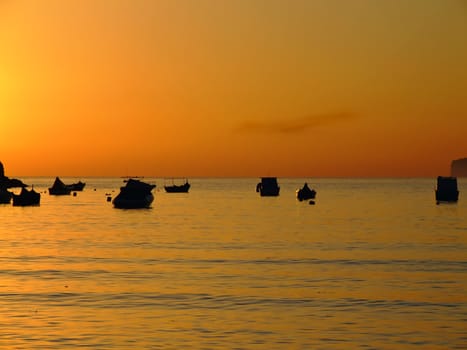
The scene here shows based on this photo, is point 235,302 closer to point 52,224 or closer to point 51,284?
point 51,284

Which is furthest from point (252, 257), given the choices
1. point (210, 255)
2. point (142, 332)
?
point (142, 332)

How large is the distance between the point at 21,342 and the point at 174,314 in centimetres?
730

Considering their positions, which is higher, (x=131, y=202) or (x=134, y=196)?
(x=134, y=196)

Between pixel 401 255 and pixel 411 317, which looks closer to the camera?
pixel 411 317

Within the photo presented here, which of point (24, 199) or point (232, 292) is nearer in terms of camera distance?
point (232, 292)

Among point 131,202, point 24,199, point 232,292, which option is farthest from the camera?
point 24,199

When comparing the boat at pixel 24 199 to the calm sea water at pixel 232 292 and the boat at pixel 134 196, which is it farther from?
the calm sea water at pixel 232 292

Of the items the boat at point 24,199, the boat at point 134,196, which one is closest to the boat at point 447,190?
the boat at point 134,196

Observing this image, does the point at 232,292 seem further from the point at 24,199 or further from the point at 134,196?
the point at 24,199

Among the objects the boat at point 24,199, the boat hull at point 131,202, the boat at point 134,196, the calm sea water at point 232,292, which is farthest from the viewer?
the boat at point 24,199

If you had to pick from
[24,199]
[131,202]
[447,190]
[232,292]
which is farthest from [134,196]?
[232,292]

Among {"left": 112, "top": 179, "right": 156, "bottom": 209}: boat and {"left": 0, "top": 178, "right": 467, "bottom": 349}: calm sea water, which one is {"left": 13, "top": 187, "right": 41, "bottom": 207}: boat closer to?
{"left": 112, "top": 179, "right": 156, "bottom": 209}: boat

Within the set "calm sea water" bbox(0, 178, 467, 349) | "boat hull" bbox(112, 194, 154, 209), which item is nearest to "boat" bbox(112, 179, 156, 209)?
"boat hull" bbox(112, 194, 154, 209)

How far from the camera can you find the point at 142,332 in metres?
30.8
